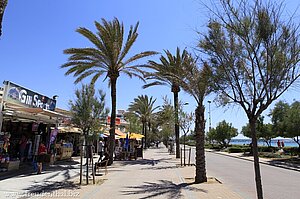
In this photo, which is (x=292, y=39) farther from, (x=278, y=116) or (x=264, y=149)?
(x=264, y=149)

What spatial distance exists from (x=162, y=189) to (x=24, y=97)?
9.68 metres

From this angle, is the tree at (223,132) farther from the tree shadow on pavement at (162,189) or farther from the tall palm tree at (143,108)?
the tree shadow on pavement at (162,189)

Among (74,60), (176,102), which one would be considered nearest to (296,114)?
(176,102)

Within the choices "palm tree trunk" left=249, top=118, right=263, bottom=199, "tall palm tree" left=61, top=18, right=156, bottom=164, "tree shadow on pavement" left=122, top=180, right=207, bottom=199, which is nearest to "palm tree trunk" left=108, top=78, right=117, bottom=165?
"tall palm tree" left=61, top=18, right=156, bottom=164

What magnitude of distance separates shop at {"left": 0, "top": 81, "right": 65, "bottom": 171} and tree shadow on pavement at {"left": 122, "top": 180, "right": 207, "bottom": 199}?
24.5 ft

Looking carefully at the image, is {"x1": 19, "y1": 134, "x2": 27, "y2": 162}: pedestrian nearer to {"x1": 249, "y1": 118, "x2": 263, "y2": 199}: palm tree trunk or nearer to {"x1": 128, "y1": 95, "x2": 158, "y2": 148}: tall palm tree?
{"x1": 249, "y1": 118, "x2": 263, "y2": 199}: palm tree trunk

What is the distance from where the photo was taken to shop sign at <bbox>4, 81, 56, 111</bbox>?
13844mm

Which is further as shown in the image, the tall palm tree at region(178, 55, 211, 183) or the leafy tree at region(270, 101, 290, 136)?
the leafy tree at region(270, 101, 290, 136)

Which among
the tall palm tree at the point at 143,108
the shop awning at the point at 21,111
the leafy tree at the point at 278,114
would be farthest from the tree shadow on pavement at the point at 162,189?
the tall palm tree at the point at 143,108

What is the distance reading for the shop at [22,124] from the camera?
14047mm

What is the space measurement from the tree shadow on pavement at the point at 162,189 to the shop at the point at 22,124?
24.5 ft

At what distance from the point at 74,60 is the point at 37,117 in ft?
17.5

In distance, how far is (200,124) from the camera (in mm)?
12867

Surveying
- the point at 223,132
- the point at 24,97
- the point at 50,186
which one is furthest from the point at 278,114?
the point at 50,186
